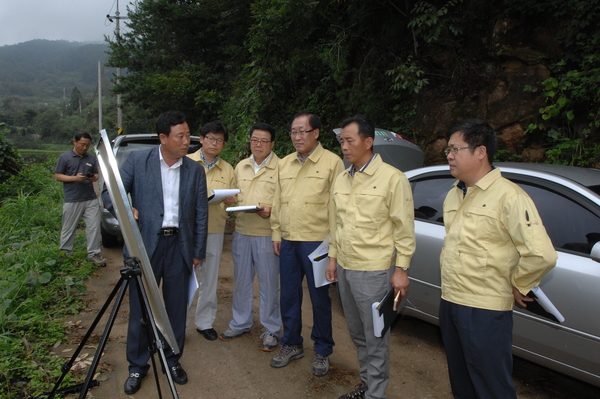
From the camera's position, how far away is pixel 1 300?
12.5 feet

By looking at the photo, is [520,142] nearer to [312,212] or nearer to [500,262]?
[312,212]

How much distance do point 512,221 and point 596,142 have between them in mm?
4726

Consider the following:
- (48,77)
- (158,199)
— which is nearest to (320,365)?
(158,199)

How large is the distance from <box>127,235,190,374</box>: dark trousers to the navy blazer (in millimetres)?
59

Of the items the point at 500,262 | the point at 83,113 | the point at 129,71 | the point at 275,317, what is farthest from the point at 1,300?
the point at 83,113

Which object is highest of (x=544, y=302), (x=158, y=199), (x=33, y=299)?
(x=158, y=199)

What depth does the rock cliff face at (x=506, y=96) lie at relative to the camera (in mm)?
6230

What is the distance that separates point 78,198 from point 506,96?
6.59 meters

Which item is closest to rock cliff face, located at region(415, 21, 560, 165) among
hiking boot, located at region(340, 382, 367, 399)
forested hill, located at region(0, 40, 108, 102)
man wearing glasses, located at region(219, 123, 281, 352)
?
man wearing glasses, located at region(219, 123, 281, 352)

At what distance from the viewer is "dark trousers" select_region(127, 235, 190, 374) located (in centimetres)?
291

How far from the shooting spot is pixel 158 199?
114 inches

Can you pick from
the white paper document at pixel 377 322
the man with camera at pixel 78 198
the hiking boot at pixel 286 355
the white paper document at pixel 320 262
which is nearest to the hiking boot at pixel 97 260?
the man with camera at pixel 78 198

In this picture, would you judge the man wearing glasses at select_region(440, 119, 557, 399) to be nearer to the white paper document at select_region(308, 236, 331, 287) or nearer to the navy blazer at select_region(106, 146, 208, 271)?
the white paper document at select_region(308, 236, 331, 287)

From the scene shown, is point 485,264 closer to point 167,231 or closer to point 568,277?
point 568,277
